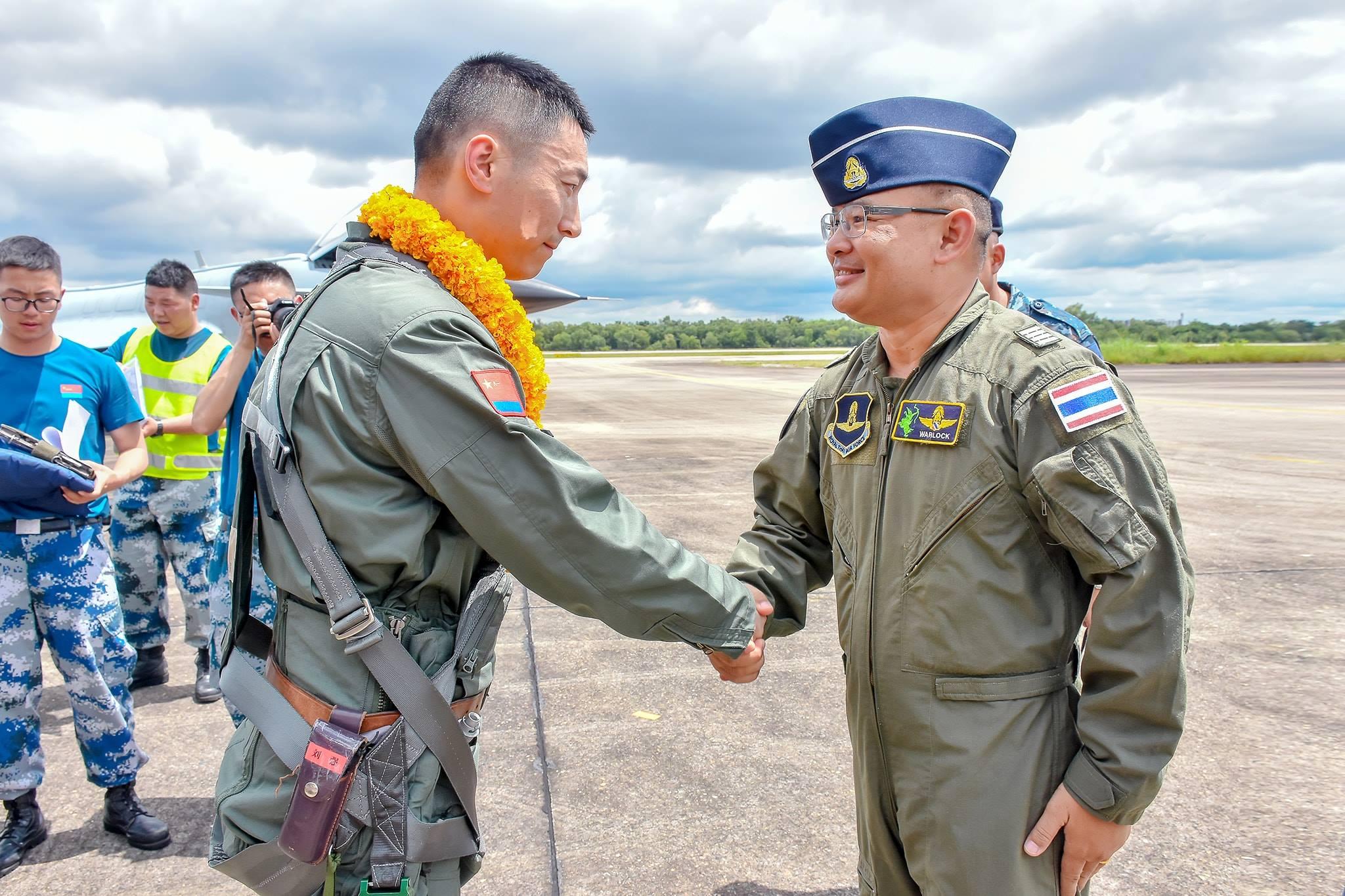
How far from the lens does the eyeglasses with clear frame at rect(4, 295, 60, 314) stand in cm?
347

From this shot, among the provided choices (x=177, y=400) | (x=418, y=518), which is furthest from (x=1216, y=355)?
(x=418, y=518)

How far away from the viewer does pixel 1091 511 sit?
164cm

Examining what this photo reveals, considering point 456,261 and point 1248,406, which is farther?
point 1248,406

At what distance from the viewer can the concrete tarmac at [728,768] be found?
314cm

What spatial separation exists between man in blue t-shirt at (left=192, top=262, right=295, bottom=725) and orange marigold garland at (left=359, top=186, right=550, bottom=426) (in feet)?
7.32

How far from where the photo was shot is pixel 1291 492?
10.0m

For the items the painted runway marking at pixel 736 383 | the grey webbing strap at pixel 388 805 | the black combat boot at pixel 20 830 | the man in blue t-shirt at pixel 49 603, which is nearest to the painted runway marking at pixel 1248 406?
the painted runway marking at pixel 736 383

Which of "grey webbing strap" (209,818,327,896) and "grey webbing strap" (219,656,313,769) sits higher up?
"grey webbing strap" (219,656,313,769)

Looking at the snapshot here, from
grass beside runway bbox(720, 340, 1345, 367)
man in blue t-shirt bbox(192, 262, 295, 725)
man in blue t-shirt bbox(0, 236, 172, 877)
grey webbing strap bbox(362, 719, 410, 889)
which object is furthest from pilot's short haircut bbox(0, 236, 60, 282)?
grass beside runway bbox(720, 340, 1345, 367)

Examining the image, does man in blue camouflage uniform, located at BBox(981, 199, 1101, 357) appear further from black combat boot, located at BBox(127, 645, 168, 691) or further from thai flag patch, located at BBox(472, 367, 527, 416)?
black combat boot, located at BBox(127, 645, 168, 691)

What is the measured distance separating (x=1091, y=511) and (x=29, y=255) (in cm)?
399

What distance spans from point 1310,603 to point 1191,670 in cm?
194

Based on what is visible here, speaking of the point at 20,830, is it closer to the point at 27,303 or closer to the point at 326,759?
the point at 27,303

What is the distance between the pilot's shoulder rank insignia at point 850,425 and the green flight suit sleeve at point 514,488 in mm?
586
